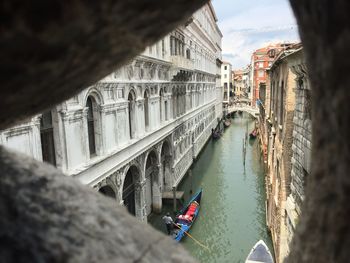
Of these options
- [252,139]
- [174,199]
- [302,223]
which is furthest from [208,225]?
[252,139]

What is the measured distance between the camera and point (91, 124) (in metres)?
7.33

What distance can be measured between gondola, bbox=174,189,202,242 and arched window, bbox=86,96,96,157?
393 cm

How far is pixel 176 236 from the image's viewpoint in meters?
9.73

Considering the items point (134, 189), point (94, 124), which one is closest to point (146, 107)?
point (134, 189)

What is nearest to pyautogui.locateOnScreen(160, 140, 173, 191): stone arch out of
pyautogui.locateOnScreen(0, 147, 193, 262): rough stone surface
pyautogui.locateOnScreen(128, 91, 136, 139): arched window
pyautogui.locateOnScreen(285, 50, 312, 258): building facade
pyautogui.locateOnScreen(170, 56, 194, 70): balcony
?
pyautogui.locateOnScreen(170, 56, 194, 70): balcony

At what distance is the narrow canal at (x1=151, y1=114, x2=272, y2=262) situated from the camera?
9.84 metres

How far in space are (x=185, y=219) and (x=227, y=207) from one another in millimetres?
2813

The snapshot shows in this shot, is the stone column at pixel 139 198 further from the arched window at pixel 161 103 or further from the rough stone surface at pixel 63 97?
the rough stone surface at pixel 63 97

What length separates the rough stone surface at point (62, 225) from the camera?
89cm

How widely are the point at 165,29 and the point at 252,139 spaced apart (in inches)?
1125

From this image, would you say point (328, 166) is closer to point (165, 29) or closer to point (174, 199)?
point (165, 29)

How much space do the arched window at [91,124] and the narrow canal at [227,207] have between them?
14.8 feet

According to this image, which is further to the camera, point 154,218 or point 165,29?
point 154,218

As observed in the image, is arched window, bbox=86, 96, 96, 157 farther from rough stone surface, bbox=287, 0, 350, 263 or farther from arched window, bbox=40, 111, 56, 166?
rough stone surface, bbox=287, 0, 350, 263
